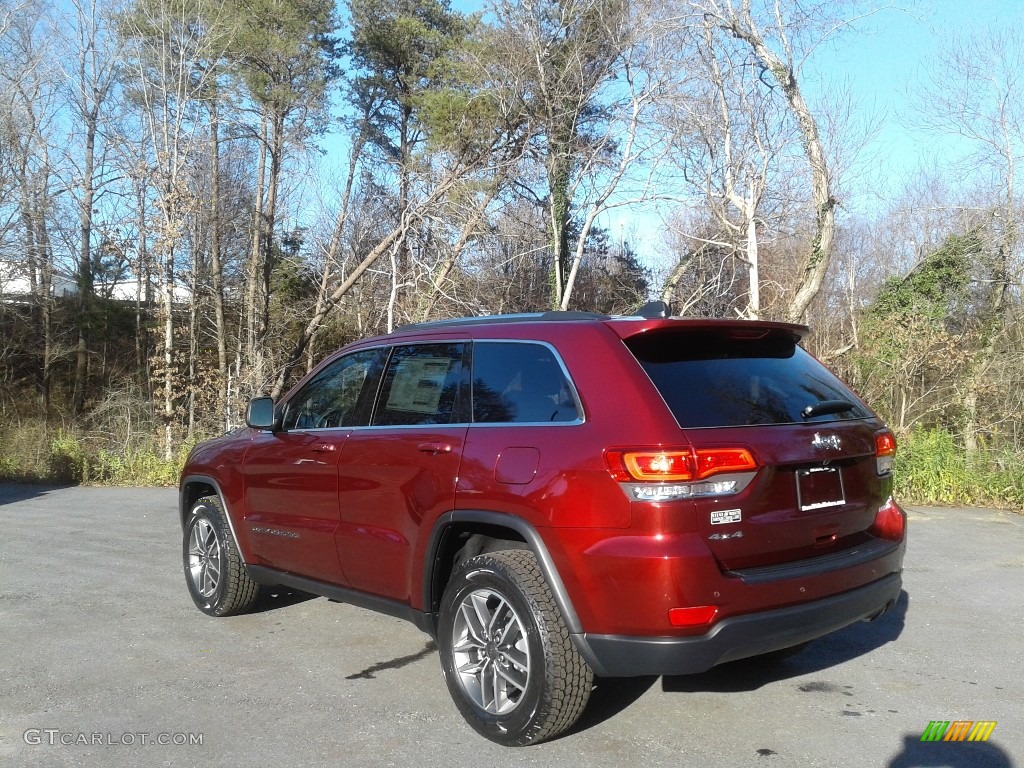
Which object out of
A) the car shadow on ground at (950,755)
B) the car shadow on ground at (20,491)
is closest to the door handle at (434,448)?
the car shadow on ground at (950,755)

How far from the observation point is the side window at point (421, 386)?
4410 millimetres

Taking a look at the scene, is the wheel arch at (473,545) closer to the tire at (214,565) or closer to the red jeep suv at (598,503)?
the red jeep suv at (598,503)

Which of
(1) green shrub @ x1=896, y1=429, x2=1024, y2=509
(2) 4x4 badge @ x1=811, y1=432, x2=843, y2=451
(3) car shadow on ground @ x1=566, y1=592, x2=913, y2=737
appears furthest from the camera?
(1) green shrub @ x1=896, y1=429, x2=1024, y2=509

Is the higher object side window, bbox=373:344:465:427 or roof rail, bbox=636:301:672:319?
roof rail, bbox=636:301:672:319

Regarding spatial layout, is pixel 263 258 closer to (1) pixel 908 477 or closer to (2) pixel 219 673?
(1) pixel 908 477

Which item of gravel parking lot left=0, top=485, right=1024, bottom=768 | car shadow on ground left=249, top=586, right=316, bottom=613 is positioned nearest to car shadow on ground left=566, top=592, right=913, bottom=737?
gravel parking lot left=0, top=485, right=1024, bottom=768

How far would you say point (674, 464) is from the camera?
133 inches

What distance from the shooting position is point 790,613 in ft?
11.7

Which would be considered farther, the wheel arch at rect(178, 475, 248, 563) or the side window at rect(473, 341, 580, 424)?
the wheel arch at rect(178, 475, 248, 563)

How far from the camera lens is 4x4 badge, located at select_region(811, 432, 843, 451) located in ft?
12.3

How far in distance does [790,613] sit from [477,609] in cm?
134

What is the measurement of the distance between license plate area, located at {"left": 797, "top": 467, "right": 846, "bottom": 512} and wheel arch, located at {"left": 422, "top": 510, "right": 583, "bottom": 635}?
105 cm

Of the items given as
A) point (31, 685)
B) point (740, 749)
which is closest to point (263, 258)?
point (31, 685)

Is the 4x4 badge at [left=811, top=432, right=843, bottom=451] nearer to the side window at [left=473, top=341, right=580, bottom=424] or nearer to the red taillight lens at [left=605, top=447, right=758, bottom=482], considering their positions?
the red taillight lens at [left=605, top=447, right=758, bottom=482]
